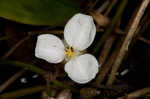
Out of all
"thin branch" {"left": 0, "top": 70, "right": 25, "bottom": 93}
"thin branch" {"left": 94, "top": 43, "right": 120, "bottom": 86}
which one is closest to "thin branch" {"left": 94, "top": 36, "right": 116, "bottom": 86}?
"thin branch" {"left": 94, "top": 43, "right": 120, "bottom": 86}

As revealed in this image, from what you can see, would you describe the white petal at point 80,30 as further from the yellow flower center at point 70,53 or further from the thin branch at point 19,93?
the thin branch at point 19,93

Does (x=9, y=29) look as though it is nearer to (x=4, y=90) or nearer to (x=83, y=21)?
(x=4, y=90)

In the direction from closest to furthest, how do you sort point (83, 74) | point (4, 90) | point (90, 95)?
point (83, 74), point (90, 95), point (4, 90)

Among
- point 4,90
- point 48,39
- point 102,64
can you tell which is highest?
point 48,39

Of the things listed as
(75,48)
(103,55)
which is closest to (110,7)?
(103,55)

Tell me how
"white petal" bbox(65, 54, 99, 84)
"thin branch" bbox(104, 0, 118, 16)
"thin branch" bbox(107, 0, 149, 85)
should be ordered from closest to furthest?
"white petal" bbox(65, 54, 99, 84) → "thin branch" bbox(107, 0, 149, 85) → "thin branch" bbox(104, 0, 118, 16)

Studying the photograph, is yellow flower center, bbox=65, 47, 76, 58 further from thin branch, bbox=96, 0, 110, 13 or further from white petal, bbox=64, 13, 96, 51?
thin branch, bbox=96, 0, 110, 13

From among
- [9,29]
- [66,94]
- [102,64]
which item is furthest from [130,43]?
[9,29]
